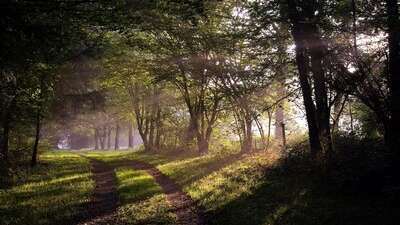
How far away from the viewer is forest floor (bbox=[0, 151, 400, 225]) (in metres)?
11.9

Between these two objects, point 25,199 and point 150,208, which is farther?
point 25,199

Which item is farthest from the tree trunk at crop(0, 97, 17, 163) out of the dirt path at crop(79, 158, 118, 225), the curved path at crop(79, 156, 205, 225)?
the curved path at crop(79, 156, 205, 225)

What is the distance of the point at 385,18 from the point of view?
13.0 metres

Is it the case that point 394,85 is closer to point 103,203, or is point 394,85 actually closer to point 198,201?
point 198,201

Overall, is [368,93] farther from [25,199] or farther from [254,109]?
[254,109]

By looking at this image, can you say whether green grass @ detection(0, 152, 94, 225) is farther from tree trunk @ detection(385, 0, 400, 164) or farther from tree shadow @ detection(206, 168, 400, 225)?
tree trunk @ detection(385, 0, 400, 164)

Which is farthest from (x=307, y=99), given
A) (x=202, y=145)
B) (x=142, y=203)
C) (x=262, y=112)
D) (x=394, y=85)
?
(x=202, y=145)

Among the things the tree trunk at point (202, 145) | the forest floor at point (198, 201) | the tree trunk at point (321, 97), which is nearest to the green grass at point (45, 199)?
the forest floor at point (198, 201)

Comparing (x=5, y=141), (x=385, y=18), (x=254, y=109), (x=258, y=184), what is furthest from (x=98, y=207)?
(x=254, y=109)

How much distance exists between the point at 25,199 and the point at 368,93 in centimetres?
1348

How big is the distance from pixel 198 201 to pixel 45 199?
21.2 feet

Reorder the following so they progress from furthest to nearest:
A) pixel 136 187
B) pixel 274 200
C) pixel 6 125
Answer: pixel 6 125, pixel 136 187, pixel 274 200

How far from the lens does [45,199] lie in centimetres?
1795

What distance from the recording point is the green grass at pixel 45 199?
14.4 meters
